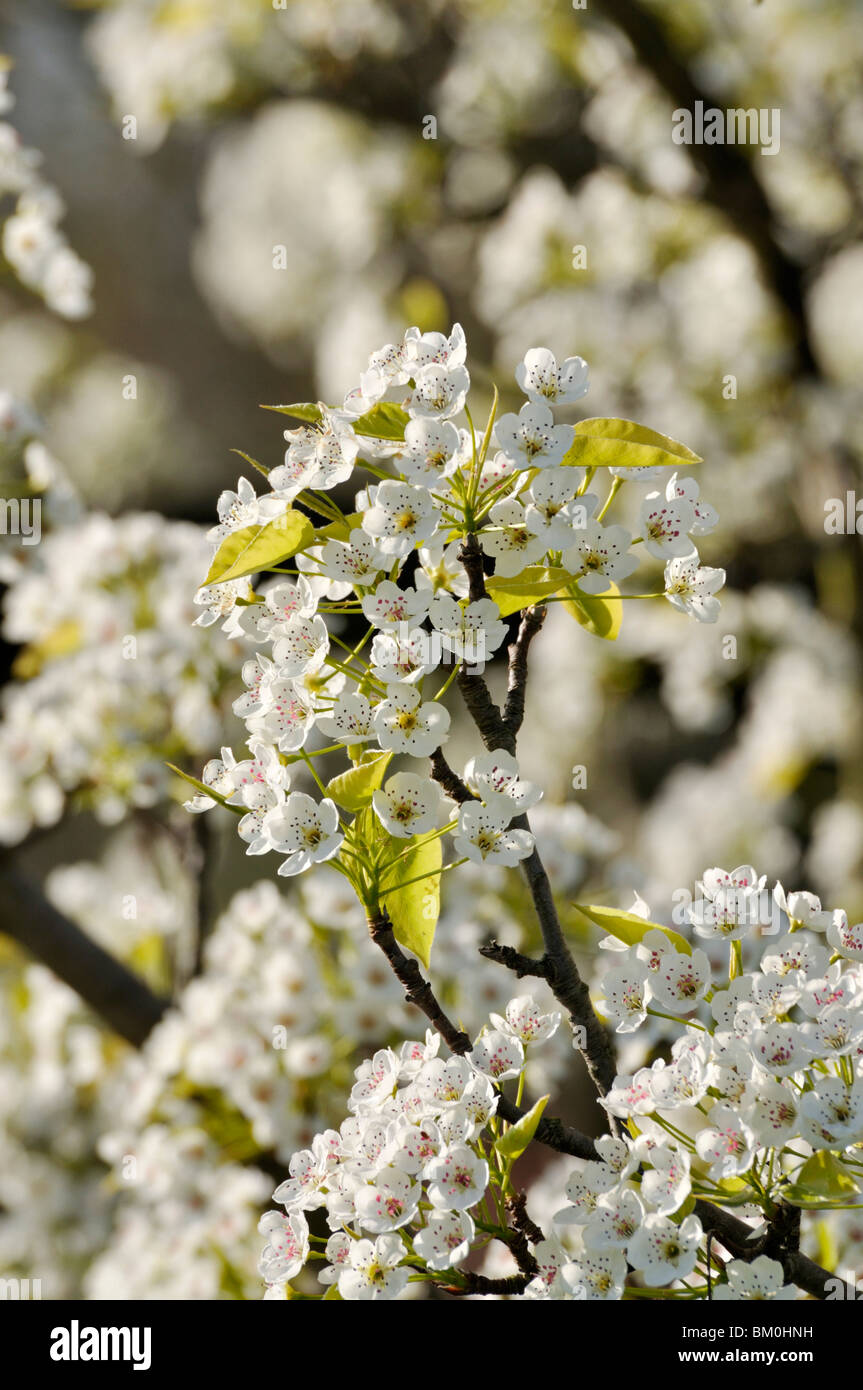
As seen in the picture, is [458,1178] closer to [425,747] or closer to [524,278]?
[425,747]

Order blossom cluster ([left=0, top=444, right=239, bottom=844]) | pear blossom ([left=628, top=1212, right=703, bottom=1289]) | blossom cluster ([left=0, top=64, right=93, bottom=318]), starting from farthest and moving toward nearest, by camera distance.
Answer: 1. blossom cluster ([left=0, top=444, right=239, bottom=844])
2. blossom cluster ([left=0, top=64, right=93, bottom=318])
3. pear blossom ([left=628, top=1212, right=703, bottom=1289])

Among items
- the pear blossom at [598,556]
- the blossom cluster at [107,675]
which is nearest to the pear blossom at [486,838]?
the pear blossom at [598,556]

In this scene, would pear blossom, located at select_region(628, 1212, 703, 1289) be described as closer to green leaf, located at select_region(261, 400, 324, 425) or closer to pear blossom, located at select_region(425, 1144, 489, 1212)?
pear blossom, located at select_region(425, 1144, 489, 1212)

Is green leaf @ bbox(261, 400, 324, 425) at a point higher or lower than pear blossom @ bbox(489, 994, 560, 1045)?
higher

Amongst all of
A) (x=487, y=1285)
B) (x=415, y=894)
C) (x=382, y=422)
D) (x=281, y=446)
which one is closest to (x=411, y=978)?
(x=415, y=894)

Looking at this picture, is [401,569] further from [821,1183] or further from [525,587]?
[821,1183]

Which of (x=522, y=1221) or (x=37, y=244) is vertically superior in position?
(x=37, y=244)

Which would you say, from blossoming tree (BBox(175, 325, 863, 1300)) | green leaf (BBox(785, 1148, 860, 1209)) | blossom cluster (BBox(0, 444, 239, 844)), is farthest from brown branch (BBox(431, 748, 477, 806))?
blossom cluster (BBox(0, 444, 239, 844))
